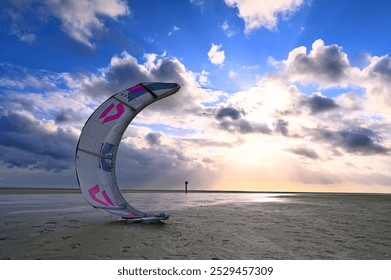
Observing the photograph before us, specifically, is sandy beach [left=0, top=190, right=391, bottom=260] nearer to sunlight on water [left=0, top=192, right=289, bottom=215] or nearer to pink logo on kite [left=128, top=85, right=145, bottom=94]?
pink logo on kite [left=128, top=85, right=145, bottom=94]

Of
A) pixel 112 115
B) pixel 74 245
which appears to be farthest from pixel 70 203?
pixel 74 245

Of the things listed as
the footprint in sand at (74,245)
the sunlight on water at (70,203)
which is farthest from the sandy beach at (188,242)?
the sunlight on water at (70,203)

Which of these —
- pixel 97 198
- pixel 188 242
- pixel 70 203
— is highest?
pixel 97 198

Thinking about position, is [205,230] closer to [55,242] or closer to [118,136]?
[55,242]

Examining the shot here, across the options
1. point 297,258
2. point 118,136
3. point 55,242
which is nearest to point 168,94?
point 118,136

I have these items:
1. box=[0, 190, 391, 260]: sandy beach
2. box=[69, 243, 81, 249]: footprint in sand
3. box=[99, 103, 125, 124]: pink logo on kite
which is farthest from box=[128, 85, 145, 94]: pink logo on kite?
box=[69, 243, 81, 249]: footprint in sand

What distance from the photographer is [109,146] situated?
39.4 feet

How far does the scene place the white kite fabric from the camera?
11203 millimetres

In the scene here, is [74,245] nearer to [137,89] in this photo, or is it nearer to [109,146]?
[109,146]

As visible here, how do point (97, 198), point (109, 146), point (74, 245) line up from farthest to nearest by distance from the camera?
1. point (109, 146)
2. point (97, 198)
3. point (74, 245)

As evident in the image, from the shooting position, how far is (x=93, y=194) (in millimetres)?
11328

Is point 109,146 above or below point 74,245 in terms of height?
above

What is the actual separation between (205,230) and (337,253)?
425 centimetres
